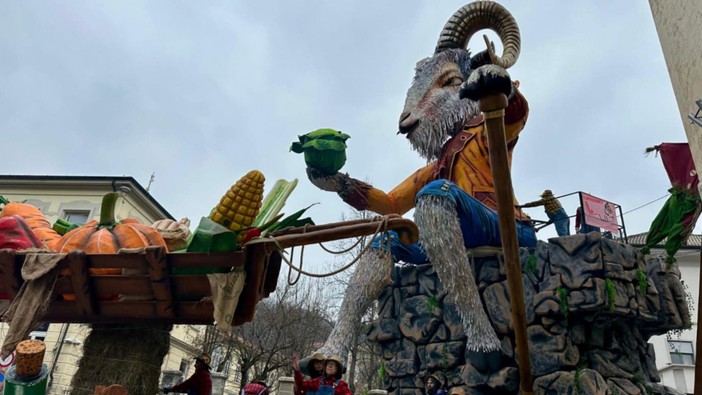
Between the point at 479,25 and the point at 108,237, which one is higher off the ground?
the point at 479,25

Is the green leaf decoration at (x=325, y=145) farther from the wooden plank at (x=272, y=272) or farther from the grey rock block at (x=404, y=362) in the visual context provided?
the wooden plank at (x=272, y=272)

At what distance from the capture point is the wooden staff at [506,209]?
10.1 feet

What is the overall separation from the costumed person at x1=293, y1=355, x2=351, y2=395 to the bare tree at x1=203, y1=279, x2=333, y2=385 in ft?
39.9

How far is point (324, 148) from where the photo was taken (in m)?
5.74

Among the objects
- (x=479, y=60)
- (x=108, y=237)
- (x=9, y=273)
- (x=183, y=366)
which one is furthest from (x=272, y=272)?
(x=183, y=366)

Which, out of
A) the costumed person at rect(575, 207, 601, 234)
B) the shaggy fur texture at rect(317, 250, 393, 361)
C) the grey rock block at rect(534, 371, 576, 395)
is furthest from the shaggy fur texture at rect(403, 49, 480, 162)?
the grey rock block at rect(534, 371, 576, 395)

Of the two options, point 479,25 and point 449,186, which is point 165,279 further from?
point 479,25

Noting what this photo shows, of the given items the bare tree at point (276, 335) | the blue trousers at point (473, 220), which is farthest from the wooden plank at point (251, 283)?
the bare tree at point (276, 335)

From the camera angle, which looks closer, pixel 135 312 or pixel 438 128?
pixel 135 312

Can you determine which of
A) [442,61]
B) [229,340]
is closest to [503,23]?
[442,61]

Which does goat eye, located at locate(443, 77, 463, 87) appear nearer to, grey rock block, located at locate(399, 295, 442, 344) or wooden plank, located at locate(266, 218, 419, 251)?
grey rock block, located at locate(399, 295, 442, 344)

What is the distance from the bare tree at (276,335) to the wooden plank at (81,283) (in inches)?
542

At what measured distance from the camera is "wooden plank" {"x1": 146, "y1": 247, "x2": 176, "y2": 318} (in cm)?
232

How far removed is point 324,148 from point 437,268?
185cm
